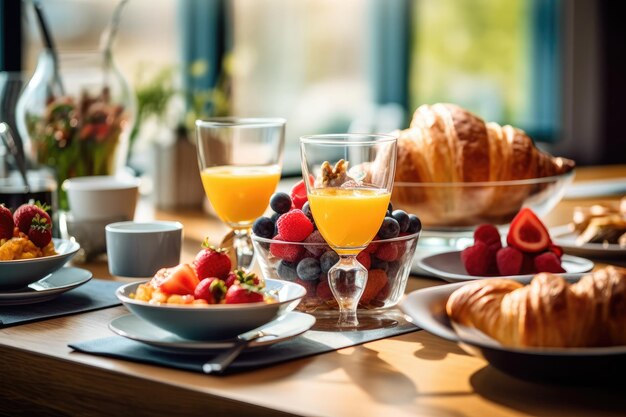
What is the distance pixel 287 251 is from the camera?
1.18 meters

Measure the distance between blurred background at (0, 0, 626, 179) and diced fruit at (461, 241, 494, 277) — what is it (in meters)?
2.49

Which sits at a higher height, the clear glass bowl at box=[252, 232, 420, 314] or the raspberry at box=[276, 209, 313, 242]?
the raspberry at box=[276, 209, 313, 242]

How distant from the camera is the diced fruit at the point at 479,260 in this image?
1.35 metres

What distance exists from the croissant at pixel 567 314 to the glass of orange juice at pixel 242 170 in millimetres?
648

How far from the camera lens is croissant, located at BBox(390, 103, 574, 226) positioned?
1586mm

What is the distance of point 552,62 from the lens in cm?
550

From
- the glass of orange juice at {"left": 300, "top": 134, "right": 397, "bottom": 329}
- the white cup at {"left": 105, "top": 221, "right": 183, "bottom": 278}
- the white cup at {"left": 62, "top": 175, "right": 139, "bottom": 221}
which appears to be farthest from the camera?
the white cup at {"left": 62, "top": 175, "right": 139, "bottom": 221}

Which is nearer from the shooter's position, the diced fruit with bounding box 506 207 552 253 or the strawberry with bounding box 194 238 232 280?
the strawberry with bounding box 194 238 232 280

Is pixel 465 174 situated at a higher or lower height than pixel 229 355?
higher

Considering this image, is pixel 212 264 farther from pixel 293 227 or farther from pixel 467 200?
pixel 467 200

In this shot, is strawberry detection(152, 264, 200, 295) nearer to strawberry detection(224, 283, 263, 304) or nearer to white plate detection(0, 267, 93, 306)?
strawberry detection(224, 283, 263, 304)

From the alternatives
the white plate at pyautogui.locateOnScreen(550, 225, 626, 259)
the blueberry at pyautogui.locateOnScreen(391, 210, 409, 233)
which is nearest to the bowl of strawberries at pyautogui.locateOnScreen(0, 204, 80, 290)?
the blueberry at pyautogui.locateOnScreen(391, 210, 409, 233)

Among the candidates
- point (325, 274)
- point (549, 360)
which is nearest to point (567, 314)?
point (549, 360)

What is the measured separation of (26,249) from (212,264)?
0.37m
